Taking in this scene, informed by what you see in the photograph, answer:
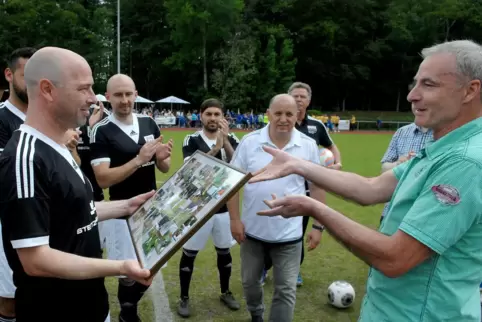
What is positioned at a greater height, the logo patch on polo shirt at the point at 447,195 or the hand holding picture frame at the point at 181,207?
the logo patch on polo shirt at the point at 447,195

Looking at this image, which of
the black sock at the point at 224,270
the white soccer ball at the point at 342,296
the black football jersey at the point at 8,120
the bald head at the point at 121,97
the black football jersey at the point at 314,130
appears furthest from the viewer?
the black football jersey at the point at 314,130

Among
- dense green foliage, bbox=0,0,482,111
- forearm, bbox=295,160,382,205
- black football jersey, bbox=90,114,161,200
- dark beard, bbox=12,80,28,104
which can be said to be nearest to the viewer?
forearm, bbox=295,160,382,205

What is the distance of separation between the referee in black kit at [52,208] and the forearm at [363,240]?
3.21 feet

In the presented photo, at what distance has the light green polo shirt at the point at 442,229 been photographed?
1.87 metres

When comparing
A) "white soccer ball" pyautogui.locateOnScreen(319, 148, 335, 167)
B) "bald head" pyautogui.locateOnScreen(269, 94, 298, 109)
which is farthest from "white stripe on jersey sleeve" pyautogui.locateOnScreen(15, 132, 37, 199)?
"white soccer ball" pyautogui.locateOnScreen(319, 148, 335, 167)

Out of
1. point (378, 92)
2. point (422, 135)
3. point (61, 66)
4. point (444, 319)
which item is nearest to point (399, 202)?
point (444, 319)

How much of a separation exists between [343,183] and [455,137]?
1.00 meters

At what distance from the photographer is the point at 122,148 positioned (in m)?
4.46

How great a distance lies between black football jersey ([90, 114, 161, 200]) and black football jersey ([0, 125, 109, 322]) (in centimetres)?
200

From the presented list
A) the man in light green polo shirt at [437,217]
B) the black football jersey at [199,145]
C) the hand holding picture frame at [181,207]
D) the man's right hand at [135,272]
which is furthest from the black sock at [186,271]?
the man in light green polo shirt at [437,217]

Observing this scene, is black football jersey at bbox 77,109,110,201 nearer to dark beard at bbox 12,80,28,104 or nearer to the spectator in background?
dark beard at bbox 12,80,28,104

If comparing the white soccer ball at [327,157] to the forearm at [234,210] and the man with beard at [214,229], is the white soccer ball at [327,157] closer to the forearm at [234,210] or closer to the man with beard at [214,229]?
the man with beard at [214,229]

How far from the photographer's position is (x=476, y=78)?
1.99 metres

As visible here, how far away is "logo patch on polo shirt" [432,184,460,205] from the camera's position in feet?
6.12
